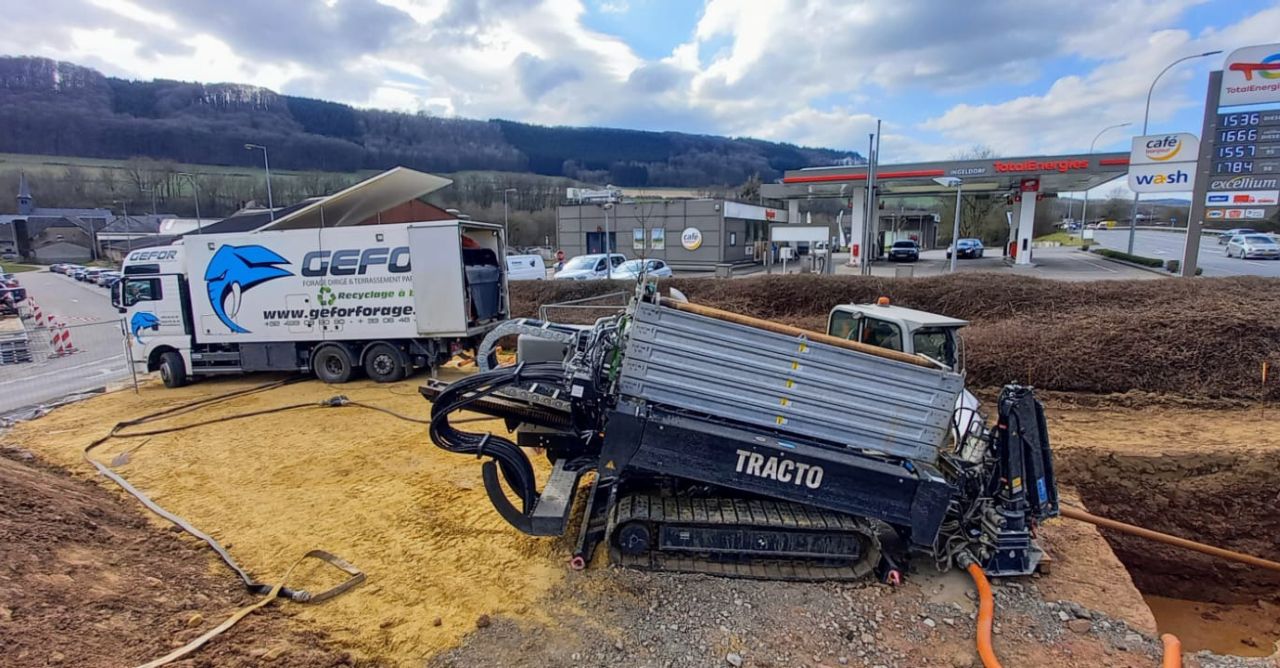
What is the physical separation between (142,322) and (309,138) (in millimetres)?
119132

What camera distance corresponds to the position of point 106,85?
113m

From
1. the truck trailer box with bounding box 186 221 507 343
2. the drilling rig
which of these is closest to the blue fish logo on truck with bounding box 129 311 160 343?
the truck trailer box with bounding box 186 221 507 343

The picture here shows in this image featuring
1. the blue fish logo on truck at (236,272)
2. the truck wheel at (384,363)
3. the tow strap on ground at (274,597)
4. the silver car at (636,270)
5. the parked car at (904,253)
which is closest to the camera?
the tow strap on ground at (274,597)

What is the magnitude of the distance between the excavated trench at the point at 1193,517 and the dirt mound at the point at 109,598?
8.21 meters

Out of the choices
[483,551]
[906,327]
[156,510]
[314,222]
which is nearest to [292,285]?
[314,222]

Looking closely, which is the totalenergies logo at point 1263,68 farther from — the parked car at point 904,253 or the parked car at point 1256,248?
the parked car at point 1256,248

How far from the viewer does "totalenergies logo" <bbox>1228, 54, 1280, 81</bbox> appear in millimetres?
14341

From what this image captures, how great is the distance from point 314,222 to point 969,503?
43.5ft

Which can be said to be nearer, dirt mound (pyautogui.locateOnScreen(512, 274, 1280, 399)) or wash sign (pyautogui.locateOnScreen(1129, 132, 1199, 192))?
dirt mound (pyautogui.locateOnScreen(512, 274, 1280, 399))

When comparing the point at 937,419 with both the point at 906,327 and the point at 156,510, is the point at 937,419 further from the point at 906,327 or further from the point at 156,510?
the point at 156,510

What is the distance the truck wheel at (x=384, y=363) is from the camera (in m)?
11.3

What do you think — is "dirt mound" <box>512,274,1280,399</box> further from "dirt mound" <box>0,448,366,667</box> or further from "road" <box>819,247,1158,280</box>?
"dirt mound" <box>0,448,366,667</box>

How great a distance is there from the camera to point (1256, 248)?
28641mm

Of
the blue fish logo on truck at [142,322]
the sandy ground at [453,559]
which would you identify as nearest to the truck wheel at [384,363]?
the sandy ground at [453,559]
